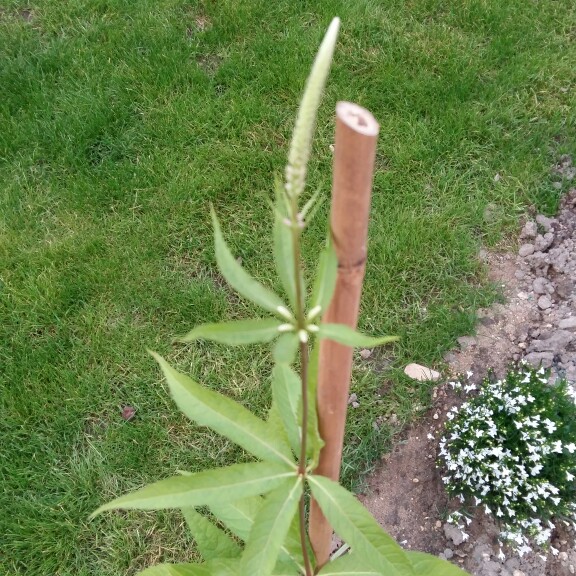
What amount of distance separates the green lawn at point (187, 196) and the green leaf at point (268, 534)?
59.5 inches

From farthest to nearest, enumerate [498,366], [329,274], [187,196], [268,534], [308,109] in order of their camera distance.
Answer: [187,196] < [498,366] < [268,534] < [329,274] < [308,109]

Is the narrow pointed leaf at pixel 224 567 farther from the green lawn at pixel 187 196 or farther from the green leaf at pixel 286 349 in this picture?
the green lawn at pixel 187 196

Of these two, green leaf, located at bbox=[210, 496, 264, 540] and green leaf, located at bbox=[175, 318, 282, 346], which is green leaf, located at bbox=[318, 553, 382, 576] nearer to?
green leaf, located at bbox=[210, 496, 264, 540]

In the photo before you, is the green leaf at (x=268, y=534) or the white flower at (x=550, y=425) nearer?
the green leaf at (x=268, y=534)

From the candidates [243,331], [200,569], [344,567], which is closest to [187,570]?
[200,569]

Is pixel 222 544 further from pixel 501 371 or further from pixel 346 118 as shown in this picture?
pixel 501 371

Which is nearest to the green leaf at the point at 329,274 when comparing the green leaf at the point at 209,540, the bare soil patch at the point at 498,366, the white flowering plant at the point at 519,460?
the green leaf at the point at 209,540

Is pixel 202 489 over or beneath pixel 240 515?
over

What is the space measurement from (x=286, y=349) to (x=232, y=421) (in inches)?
15.1

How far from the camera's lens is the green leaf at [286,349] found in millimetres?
945

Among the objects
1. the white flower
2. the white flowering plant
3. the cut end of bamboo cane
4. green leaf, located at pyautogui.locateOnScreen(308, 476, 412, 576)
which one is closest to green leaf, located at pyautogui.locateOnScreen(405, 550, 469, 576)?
green leaf, located at pyautogui.locateOnScreen(308, 476, 412, 576)

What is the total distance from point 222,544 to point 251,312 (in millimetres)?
1526

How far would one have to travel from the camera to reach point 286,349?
952 mm

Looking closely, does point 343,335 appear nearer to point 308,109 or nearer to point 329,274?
point 329,274
